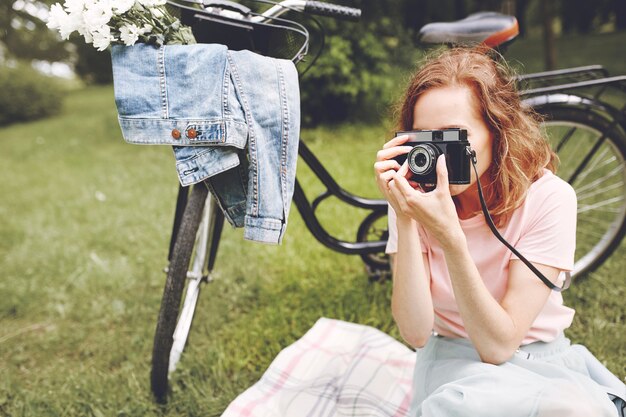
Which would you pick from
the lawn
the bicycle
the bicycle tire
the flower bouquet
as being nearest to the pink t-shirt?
the bicycle

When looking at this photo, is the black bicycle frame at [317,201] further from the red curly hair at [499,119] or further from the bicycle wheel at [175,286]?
the red curly hair at [499,119]

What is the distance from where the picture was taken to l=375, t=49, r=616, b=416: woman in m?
1.18

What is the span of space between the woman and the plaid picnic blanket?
0.39 metres

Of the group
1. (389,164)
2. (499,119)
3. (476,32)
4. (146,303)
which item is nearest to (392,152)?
(389,164)

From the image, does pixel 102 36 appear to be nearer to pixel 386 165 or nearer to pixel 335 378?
pixel 386 165

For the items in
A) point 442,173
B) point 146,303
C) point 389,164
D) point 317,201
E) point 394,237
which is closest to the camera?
point 442,173

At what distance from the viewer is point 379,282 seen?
247 cm

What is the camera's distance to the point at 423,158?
3.85 ft

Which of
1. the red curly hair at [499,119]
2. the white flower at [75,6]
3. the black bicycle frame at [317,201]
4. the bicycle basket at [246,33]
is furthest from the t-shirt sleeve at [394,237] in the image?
the white flower at [75,6]

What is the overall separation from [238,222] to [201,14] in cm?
63

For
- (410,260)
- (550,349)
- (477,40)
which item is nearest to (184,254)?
(410,260)

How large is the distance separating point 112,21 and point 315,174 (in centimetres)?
93

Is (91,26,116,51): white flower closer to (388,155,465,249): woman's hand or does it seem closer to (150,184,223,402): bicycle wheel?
(150,184,223,402): bicycle wheel

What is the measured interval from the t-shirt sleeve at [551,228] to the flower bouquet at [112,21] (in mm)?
1109
